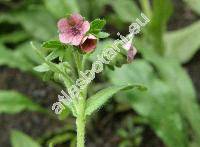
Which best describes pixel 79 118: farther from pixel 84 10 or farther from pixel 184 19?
pixel 184 19

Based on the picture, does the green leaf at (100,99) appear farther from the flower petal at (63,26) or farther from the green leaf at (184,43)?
the green leaf at (184,43)

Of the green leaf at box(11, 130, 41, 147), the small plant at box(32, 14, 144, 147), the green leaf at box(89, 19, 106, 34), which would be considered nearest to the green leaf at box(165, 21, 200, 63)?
the green leaf at box(11, 130, 41, 147)

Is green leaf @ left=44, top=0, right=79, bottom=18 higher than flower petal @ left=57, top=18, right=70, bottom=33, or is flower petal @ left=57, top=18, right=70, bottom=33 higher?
green leaf @ left=44, top=0, right=79, bottom=18

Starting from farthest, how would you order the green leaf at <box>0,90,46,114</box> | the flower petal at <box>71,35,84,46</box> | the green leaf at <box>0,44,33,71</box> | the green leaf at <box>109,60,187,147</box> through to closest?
the green leaf at <box>0,44,33,71</box> < the green leaf at <box>0,90,46,114</box> < the green leaf at <box>109,60,187,147</box> < the flower petal at <box>71,35,84,46</box>

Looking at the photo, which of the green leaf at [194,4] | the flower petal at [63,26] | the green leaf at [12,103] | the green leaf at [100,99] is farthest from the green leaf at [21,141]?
the green leaf at [194,4]

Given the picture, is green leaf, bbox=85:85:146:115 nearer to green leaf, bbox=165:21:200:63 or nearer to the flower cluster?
the flower cluster

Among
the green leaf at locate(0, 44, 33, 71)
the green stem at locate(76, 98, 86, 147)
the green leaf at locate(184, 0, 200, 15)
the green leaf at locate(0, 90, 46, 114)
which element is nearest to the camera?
the green stem at locate(76, 98, 86, 147)

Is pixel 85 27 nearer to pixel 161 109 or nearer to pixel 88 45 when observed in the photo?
pixel 88 45

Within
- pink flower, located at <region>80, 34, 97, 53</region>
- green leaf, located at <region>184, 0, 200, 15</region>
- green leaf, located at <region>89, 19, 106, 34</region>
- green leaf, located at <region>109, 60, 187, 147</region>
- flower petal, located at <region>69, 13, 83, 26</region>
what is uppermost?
green leaf, located at <region>184, 0, 200, 15</region>
